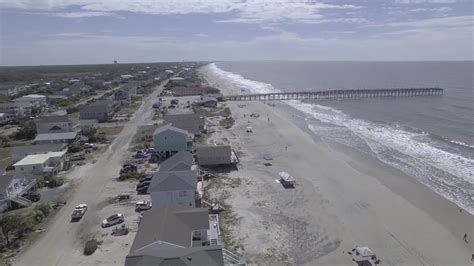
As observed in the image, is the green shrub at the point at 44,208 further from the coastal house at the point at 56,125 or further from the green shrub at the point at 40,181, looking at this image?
the coastal house at the point at 56,125

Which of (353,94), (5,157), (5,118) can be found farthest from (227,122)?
(353,94)

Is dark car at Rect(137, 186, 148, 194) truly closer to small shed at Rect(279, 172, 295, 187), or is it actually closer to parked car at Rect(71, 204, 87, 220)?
parked car at Rect(71, 204, 87, 220)

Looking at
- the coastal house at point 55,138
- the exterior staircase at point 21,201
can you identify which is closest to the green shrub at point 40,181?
the exterior staircase at point 21,201

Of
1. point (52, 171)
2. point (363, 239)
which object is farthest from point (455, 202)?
point (52, 171)

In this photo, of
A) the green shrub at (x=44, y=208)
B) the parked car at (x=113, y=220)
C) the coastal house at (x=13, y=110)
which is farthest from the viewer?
the coastal house at (x=13, y=110)

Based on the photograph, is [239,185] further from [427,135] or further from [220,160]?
[427,135]

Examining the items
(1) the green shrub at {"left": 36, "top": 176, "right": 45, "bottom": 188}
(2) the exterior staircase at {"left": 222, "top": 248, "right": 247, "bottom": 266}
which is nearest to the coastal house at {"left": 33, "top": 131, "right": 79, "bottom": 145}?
(1) the green shrub at {"left": 36, "top": 176, "right": 45, "bottom": 188}
